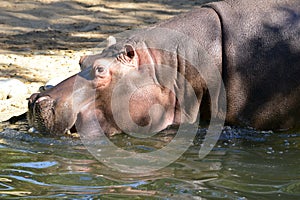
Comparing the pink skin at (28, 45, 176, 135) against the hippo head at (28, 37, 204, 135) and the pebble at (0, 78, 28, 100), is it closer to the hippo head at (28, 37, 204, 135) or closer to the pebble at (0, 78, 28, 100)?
the hippo head at (28, 37, 204, 135)

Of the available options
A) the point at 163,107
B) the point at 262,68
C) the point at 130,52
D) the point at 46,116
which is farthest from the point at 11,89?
the point at 262,68

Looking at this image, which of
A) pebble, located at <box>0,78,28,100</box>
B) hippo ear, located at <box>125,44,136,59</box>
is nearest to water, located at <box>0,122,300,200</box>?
hippo ear, located at <box>125,44,136,59</box>

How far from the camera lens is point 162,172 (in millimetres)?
5012

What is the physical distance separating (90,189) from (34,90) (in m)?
3.04

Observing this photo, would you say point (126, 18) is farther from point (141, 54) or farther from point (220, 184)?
point (220, 184)

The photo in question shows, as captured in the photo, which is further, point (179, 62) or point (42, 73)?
point (42, 73)

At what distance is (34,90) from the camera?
7516 mm

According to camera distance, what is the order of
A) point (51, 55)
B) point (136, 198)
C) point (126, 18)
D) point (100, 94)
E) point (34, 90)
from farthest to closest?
point (126, 18), point (51, 55), point (34, 90), point (100, 94), point (136, 198)

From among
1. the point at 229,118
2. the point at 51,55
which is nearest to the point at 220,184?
the point at 229,118

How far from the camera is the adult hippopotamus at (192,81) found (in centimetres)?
578

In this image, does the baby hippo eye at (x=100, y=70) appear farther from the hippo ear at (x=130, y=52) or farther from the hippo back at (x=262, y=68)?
the hippo back at (x=262, y=68)

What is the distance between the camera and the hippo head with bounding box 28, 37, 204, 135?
575cm

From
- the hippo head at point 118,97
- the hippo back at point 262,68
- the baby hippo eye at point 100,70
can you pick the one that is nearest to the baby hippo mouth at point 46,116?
the hippo head at point 118,97

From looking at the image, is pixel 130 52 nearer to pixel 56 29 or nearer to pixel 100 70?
pixel 100 70
